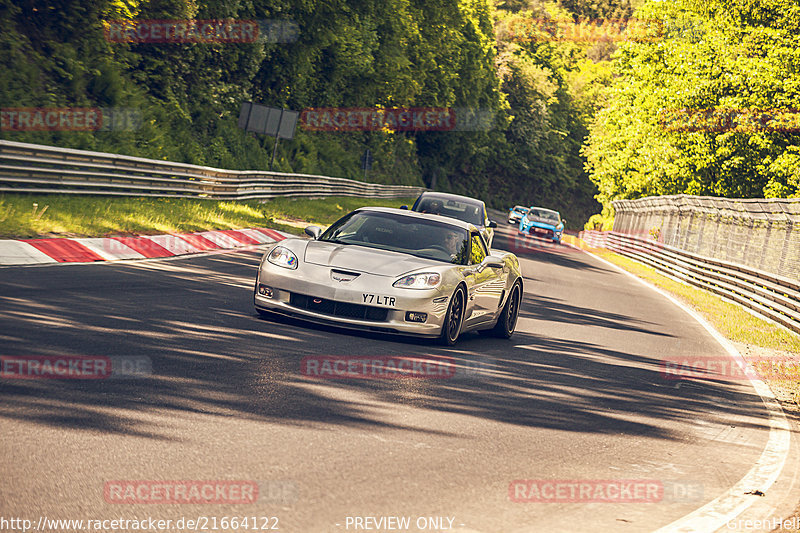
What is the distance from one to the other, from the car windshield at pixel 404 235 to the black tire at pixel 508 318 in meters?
1.09

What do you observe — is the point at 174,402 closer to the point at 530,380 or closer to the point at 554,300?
the point at 530,380

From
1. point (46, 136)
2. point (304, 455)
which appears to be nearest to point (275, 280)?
point (304, 455)

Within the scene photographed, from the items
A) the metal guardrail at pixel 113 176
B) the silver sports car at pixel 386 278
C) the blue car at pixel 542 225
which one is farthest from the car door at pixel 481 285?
the blue car at pixel 542 225

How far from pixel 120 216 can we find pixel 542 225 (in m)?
30.0

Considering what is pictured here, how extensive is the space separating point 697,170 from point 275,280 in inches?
1449

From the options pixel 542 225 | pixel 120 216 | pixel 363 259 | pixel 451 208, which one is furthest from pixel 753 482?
pixel 542 225

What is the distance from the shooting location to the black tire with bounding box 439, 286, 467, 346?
30.7ft

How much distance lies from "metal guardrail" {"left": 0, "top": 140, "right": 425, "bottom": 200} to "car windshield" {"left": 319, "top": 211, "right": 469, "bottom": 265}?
7.41 m

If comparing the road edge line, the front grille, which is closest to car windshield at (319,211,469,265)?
the front grille

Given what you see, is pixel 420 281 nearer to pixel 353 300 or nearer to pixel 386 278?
pixel 386 278

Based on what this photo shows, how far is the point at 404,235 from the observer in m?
10.4

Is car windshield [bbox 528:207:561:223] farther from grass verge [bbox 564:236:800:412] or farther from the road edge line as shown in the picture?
the road edge line

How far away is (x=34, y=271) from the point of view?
35.8 feet

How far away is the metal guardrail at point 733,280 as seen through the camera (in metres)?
17.6
